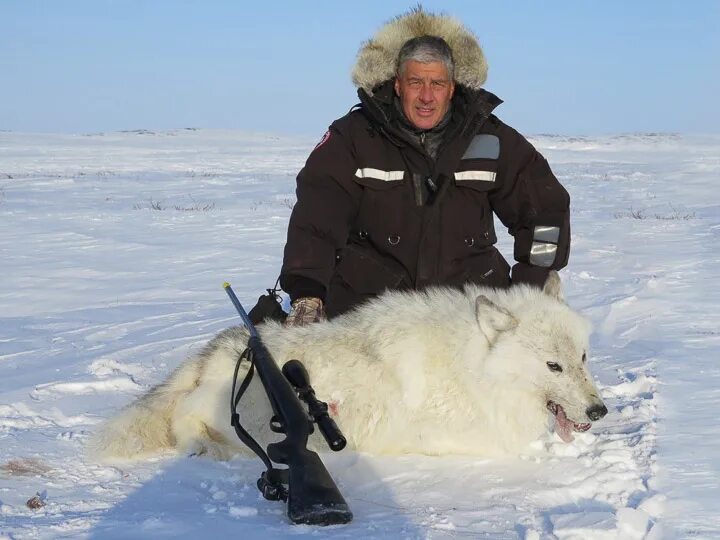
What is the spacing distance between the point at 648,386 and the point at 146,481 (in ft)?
8.74

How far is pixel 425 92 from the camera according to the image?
4.38m

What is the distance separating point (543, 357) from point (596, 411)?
328 millimetres

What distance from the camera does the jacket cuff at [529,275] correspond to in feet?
14.5

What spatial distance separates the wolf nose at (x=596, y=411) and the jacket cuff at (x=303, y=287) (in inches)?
59.4

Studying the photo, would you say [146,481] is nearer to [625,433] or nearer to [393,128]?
[625,433]

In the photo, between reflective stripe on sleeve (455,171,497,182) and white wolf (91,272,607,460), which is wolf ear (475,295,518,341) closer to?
white wolf (91,272,607,460)

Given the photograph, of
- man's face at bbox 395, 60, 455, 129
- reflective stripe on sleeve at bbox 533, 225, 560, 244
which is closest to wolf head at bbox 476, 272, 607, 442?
reflective stripe on sleeve at bbox 533, 225, 560, 244

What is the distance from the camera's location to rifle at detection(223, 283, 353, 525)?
2.35 metres

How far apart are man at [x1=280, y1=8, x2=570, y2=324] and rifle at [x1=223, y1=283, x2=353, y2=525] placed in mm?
1300

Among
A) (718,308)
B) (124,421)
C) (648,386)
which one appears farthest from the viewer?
(718,308)

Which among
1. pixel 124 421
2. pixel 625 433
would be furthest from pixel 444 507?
pixel 124 421

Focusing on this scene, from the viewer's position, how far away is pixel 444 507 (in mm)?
2758

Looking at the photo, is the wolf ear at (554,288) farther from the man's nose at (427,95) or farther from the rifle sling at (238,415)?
the rifle sling at (238,415)

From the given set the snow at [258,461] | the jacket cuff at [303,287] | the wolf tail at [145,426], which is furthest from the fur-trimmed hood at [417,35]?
the wolf tail at [145,426]
